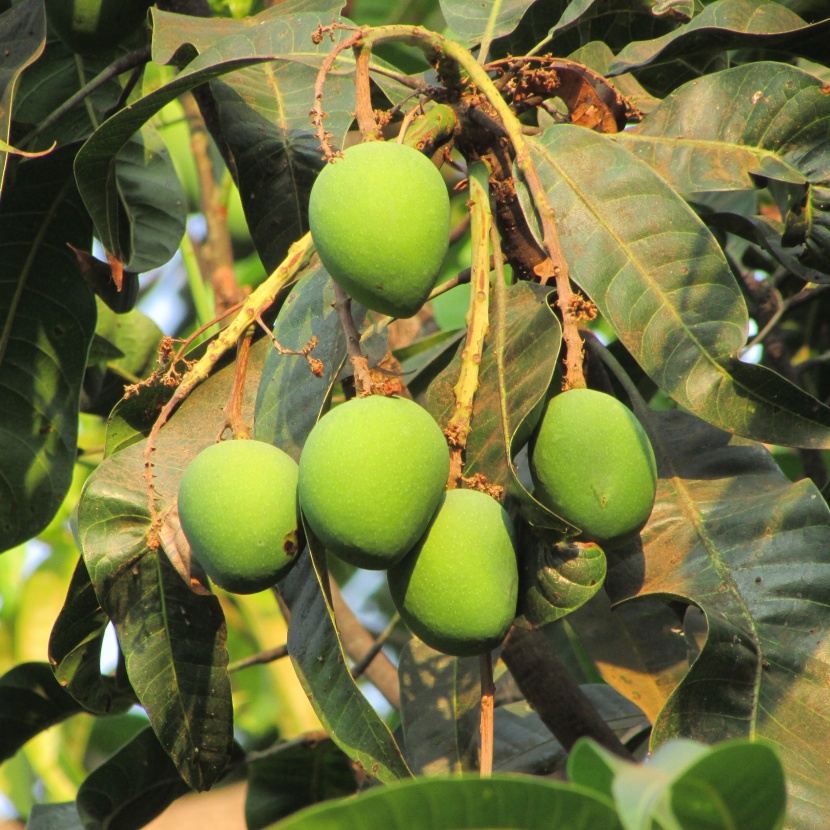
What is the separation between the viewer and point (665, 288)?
106 centimetres

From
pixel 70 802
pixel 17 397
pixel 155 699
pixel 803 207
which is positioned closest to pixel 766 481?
pixel 803 207

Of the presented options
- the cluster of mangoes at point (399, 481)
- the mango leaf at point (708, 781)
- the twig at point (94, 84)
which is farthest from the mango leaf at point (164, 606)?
the mango leaf at point (708, 781)

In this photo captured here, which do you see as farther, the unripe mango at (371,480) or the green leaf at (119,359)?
the green leaf at (119,359)

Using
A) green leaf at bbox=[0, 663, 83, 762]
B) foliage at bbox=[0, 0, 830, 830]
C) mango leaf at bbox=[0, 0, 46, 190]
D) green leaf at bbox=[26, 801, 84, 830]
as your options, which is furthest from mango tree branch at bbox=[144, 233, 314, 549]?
green leaf at bbox=[26, 801, 84, 830]

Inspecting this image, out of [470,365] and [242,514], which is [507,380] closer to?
[470,365]

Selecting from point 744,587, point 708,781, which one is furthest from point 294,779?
point 708,781

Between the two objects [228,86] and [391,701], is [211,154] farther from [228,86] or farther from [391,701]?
[391,701]

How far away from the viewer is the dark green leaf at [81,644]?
1.26 metres

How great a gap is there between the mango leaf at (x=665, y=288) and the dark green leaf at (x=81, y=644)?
0.70 m

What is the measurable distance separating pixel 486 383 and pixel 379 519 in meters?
0.28

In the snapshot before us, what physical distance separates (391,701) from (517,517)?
3.37ft

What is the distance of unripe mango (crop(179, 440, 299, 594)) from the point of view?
90 cm

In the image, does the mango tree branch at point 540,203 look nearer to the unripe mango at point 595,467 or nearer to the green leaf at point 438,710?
Answer: the unripe mango at point 595,467

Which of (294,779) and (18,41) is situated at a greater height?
(18,41)
